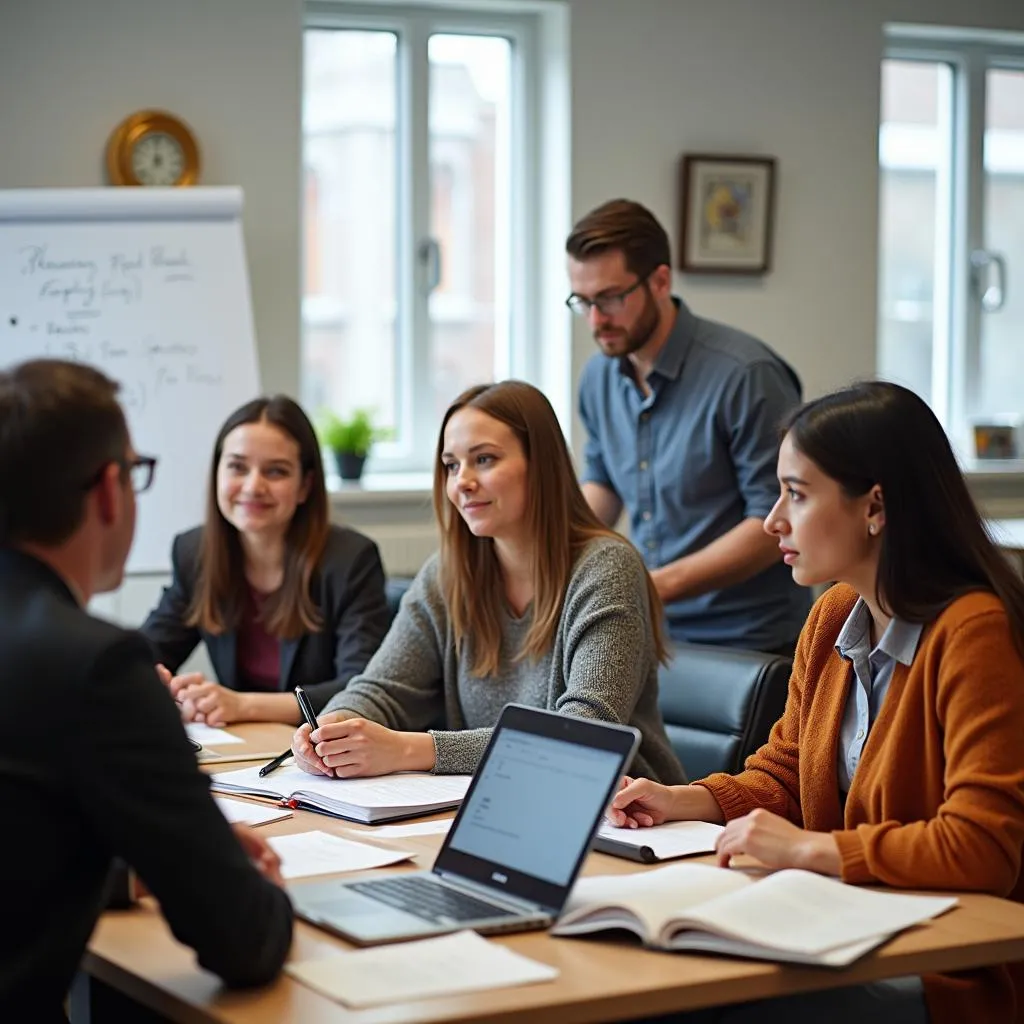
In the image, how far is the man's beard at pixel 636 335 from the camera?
3424mm

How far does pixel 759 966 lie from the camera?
1.50 metres

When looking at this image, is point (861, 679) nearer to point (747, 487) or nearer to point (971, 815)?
point (971, 815)

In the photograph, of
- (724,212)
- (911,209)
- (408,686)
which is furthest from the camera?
(911,209)

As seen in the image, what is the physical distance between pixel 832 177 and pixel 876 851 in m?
3.85

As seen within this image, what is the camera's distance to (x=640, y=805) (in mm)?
2051

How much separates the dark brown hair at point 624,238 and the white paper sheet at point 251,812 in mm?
1592

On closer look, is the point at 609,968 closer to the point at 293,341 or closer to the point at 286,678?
the point at 286,678

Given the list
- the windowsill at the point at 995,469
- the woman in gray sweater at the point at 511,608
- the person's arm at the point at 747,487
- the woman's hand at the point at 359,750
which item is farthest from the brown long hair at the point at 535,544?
the windowsill at the point at 995,469

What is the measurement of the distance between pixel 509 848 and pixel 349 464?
3.16 m

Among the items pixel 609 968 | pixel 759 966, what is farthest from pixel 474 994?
pixel 759 966

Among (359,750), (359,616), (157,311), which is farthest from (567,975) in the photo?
(157,311)

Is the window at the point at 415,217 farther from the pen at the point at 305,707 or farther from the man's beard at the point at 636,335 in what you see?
the pen at the point at 305,707

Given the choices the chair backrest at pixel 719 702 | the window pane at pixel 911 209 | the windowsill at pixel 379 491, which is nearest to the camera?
the chair backrest at pixel 719 702

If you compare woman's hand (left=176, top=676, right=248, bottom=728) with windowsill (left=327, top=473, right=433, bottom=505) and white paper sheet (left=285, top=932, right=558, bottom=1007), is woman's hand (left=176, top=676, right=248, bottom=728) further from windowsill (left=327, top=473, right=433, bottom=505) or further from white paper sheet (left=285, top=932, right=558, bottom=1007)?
windowsill (left=327, top=473, right=433, bottom=505)
